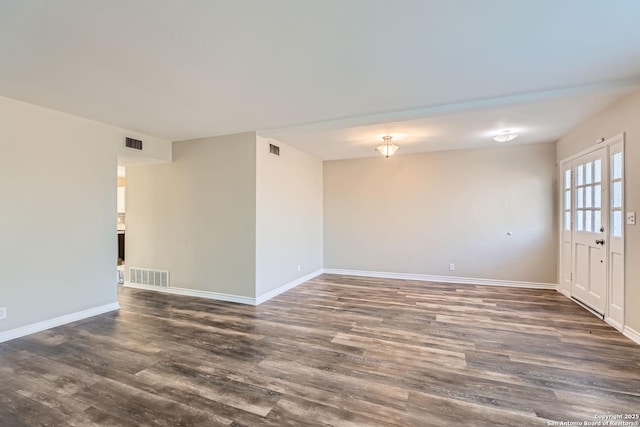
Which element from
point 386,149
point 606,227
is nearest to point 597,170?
point 606,227

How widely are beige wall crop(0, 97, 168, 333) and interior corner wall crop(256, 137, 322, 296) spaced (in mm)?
2024

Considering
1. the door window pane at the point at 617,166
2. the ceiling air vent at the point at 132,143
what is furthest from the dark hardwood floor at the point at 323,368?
the ceiling air vent at the point at 132,143

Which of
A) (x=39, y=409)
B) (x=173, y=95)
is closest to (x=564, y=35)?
(x=173, y=95)

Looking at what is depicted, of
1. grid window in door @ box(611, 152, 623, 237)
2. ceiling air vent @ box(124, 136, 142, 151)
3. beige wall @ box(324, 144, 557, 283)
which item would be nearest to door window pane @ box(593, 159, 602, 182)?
grid window in door @ box(611, 152, 623, 237)

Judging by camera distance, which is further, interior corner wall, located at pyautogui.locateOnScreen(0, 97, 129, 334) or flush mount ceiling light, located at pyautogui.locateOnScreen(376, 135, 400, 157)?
flush mount ceiling light, located at pyautogui.locateOnScreen(376, 135, 400, 157)

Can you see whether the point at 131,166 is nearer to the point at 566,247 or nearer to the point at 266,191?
the point at 266,191

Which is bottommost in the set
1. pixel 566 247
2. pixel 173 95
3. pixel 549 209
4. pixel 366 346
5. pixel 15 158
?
pixel 366 346

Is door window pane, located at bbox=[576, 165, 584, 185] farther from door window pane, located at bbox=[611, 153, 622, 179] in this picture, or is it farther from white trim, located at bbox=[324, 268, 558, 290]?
white trim, located at bbox=[324, 268, 558, 290]

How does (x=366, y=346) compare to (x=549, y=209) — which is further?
(x=549, y=209)

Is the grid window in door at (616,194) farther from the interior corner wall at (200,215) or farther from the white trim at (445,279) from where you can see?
the interior corner wall at (200,215)

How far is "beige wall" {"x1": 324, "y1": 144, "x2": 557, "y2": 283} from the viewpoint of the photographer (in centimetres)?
527

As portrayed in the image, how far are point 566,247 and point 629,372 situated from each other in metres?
2.81

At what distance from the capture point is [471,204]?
568 centimetres

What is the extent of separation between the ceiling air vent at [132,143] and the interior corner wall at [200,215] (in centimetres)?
56
